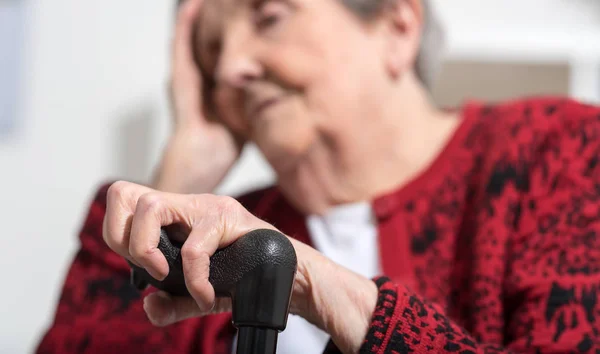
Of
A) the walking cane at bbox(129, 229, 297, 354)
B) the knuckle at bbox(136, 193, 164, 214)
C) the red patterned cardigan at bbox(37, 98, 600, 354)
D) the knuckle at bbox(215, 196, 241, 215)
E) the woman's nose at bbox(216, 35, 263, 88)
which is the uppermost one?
the woman's nose at bbox(216, 35, 263, 88)

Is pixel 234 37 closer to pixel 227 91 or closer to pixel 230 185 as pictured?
pixel 227 91

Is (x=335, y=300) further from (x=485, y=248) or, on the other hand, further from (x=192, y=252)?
(x=485, y=248)

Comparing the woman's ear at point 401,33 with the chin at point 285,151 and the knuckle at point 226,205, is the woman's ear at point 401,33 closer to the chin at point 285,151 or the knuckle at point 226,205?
the chin at point 285,151

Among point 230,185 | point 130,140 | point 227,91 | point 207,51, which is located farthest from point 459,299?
point 130,140

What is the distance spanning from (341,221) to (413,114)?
200 millimetres

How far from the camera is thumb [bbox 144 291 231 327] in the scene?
0.54m

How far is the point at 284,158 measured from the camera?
0.95 m

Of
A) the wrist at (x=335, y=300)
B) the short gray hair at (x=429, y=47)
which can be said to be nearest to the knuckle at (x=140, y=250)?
the wrist at (x=335, y=300)

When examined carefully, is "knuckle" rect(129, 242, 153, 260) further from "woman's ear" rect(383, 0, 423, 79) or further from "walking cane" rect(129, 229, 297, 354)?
"woman's ear" rect(383, 0, 423, 79)

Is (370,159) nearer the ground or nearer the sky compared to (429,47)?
nearer the ground

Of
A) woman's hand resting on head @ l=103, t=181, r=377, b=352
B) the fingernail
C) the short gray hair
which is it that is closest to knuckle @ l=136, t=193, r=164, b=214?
woman's hand resting on head @ l=103, t=181, r=377, b=352

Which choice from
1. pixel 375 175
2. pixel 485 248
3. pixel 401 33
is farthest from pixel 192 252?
pixel 401 33

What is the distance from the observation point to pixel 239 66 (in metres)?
0.94

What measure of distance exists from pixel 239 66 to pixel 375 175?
26cm
